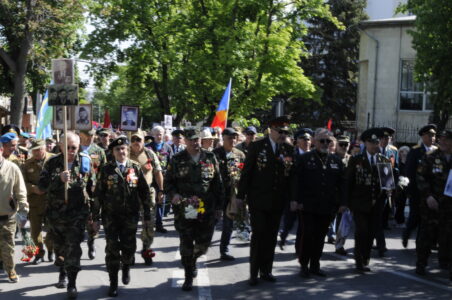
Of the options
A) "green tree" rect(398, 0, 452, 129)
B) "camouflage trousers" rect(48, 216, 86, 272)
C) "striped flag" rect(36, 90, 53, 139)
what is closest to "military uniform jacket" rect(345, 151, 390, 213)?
"camouflage trousers" rect(48, 216, 86, 272)

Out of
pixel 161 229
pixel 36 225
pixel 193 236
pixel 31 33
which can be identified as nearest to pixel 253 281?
pixel 193 236

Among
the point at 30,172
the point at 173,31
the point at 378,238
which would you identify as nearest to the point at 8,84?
the point at 173,31

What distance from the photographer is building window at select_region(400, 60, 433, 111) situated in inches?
1248

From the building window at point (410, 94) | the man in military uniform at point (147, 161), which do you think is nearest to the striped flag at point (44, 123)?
the man in military uniform at point (147, 161)

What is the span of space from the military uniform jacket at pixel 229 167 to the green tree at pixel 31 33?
17835 millimetres

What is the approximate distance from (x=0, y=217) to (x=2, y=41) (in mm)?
23225

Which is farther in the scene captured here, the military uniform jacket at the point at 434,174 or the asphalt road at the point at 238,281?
the military uniform jacket at the point at 434,174

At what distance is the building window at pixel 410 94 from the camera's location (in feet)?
104

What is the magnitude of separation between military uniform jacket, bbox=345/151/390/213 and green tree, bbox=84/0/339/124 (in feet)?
55.0

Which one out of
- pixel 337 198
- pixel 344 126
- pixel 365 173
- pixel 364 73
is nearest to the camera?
pixel 337 198

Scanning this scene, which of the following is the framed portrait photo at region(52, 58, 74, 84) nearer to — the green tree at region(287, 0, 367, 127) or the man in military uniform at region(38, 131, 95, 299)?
the man in military uniform at region(38, 131, 95, 299)

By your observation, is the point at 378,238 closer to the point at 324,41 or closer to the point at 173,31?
the point at 173,31

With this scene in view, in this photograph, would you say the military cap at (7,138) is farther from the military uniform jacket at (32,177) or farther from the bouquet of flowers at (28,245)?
the bouquet of flowers at (28,245)

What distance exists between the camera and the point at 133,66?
2880 cm
